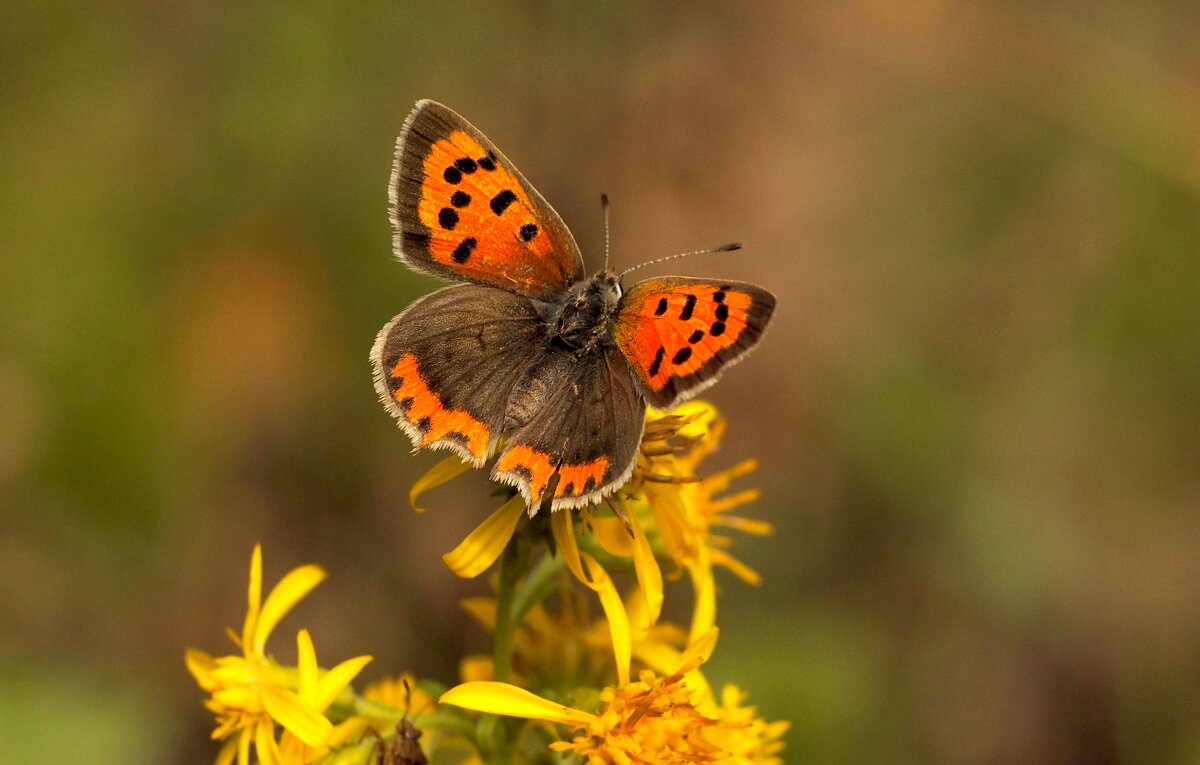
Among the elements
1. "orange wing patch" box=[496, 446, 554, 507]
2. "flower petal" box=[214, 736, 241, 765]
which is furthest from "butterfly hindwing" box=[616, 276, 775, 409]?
"flower petal" box=[214, 736, 241, 765]

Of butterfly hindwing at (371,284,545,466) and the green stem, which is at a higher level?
butterfly hindwing at (371,284,545,466)

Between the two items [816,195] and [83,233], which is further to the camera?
[816,195]

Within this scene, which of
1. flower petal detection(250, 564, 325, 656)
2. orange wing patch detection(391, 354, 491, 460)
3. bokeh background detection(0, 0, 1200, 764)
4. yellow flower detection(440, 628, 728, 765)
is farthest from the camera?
bokeh background detection(0, 0, 1200, 764)

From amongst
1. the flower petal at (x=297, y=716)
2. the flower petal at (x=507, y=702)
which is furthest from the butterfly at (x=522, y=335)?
the flower petal at (x=297, y=716)

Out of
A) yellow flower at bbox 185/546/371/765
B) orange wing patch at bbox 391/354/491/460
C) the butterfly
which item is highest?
the butterfly

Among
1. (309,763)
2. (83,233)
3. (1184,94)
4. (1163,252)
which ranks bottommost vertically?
(309,763)

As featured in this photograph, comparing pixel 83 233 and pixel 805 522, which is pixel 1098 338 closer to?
pixel 805 522

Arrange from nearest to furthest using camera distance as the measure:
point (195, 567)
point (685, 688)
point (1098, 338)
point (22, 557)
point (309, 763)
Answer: point (309, 763) < point (685, 688) < point (22, 557) < point (195, 567) < point (1098, 338)

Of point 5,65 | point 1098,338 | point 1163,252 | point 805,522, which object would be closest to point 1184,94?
point 1163,252

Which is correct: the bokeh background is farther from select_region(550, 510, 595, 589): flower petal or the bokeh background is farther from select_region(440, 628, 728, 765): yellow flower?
select_region(550, 510, 595, 589): flower petal
